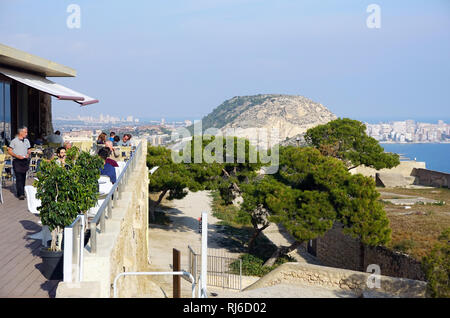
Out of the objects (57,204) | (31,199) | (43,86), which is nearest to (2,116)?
(43,86)

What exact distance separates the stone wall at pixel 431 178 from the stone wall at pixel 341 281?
19.0m

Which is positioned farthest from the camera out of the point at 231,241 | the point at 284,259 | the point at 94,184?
the point at 231,241

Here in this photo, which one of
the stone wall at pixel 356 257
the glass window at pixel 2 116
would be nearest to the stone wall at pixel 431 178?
the stone wall at pixel 356 257

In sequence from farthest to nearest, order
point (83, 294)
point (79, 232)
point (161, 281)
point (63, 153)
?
point (161, 281) < point (63, 153) < point (79, 232) < point (83, 294)

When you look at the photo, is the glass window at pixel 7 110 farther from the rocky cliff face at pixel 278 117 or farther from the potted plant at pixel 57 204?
the rocky cliff face at pixel 278 117

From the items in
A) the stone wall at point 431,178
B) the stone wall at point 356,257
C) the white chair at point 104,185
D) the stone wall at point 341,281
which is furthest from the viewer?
the stone wall at point 431,178

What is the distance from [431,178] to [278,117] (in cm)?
9253

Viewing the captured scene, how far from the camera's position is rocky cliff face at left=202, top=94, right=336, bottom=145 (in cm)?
11512

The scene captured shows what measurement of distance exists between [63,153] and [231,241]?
50.6 ft

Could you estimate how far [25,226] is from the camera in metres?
7.60

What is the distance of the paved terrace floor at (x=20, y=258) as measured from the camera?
5.07 meters

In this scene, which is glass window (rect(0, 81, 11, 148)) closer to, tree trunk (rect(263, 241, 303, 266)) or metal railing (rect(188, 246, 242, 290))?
metal railing (rect(188, 246, 242, 290))
